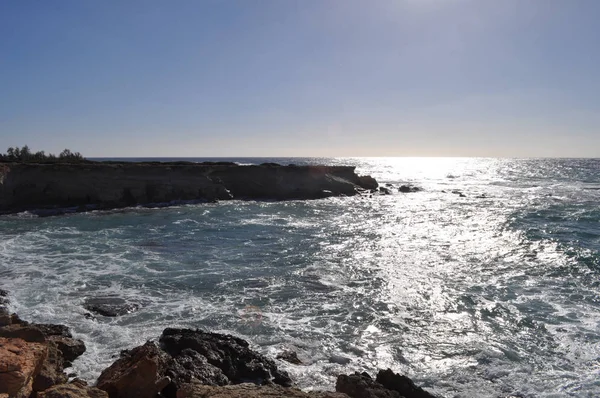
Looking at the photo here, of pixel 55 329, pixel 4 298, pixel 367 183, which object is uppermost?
pixel 367 183

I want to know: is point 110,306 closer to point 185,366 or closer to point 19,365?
point 185,366

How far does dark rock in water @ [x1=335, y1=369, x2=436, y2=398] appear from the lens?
265 inches

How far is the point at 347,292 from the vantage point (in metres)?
13.7

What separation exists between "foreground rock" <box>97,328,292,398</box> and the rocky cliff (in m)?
27.9

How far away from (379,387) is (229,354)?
11.0 ft

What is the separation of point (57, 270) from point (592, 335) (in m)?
16.8

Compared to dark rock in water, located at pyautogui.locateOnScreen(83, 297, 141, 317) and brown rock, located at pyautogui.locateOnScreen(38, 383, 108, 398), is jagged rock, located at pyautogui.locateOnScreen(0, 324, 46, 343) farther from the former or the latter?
dark rock in water, located at pyautogui.locateOnScreen(83, 297, 141, 317)

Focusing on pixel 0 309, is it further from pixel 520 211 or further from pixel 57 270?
pixel 520 211

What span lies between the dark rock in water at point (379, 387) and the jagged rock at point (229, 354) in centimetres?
Answer: 171

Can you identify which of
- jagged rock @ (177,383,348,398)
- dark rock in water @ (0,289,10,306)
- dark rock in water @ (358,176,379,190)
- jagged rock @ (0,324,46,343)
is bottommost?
dark rock in water @ (0,289,10,306)

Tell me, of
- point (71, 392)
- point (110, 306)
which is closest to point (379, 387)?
point (71, 392)

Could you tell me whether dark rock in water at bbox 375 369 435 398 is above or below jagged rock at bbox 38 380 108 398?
below

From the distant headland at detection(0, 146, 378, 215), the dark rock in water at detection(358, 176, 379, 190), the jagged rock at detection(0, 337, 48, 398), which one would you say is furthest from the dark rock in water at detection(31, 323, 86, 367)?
the dark rock in water at detection(358, 176, 379, 190)

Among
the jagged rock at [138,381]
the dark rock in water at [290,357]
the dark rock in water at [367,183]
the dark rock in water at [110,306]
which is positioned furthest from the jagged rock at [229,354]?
the dark rock in water at [367,183]
